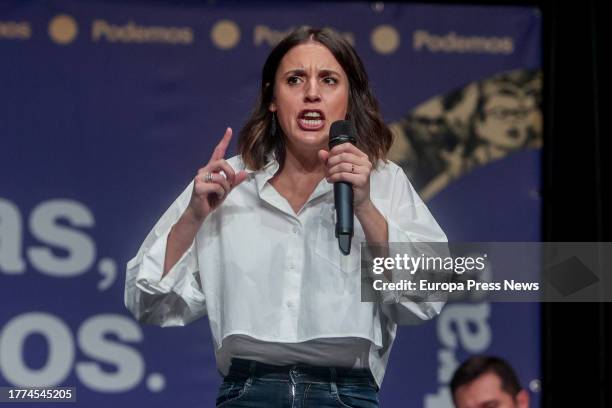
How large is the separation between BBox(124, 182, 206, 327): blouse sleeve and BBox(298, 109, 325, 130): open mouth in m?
0.35

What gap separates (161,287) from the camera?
202cm

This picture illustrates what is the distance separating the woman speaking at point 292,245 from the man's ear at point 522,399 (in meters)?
1.10

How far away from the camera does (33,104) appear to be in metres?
3.10

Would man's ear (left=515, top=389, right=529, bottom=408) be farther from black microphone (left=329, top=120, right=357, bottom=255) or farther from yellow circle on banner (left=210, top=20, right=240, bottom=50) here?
yellow circle on banner (left=210, top=20, right=240, bottom=50)

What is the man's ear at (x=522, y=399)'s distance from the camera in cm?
300

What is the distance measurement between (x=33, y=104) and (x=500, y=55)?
1.58 m

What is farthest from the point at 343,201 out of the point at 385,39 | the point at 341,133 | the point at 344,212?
the point at 385,39

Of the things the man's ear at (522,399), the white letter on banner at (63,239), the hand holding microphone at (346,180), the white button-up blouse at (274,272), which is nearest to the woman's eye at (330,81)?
the white button-up blouse at (274,272)

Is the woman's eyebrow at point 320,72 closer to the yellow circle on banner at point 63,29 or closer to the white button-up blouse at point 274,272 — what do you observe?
the white button-up blouse at point 274,272

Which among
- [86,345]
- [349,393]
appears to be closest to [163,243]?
[349,393]

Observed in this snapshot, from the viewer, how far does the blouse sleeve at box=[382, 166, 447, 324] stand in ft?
6.58

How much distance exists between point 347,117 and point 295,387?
2.18 feet

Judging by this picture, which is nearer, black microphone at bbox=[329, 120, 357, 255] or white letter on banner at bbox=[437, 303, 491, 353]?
black microphone at bbox=[329, 120, 357, 255]

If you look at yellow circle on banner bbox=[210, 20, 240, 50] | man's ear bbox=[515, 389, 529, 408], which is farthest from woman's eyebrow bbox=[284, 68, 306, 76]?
man's ear bbox=[515, 389, 529, 408]
